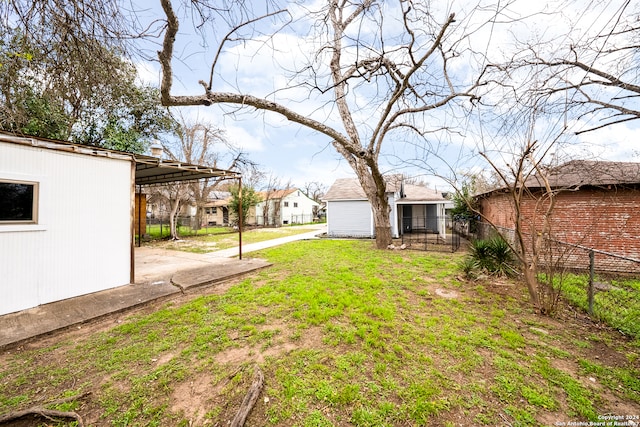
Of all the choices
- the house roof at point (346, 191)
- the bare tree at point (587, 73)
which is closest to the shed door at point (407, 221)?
the house roof at point (346, 191)

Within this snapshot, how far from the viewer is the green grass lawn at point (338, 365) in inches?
84.7

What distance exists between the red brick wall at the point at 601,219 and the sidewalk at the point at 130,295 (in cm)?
870

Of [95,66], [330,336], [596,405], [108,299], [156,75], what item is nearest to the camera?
[596,405]

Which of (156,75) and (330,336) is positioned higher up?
(156,75)

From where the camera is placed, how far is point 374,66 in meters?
5.88

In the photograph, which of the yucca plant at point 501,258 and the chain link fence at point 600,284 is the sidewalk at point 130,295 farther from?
the chain link fence at point 600,284

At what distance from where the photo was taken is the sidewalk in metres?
3.51

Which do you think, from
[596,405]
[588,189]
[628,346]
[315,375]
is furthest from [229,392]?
[588,189]

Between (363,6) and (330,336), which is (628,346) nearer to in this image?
(330,336)

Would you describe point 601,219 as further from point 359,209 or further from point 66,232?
point 66,232

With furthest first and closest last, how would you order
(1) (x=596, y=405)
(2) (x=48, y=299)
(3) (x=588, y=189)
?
(3) (x=588, y=189), (2) (x=48, y=299), (1) (x=596, y=405)

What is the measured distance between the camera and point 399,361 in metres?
2.85

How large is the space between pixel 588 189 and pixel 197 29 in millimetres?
11192

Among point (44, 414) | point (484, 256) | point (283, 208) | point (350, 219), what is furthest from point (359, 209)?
point (283, 208)
